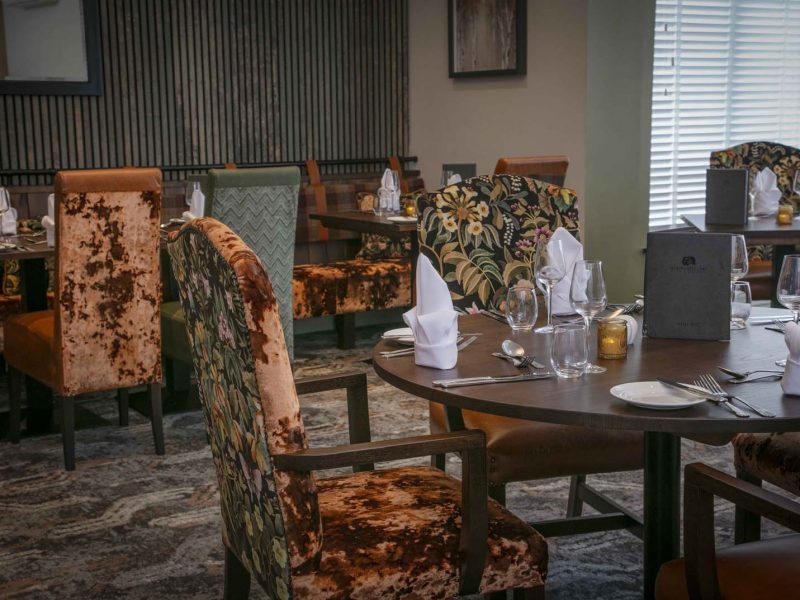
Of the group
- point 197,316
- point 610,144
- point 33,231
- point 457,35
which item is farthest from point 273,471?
point 457,35

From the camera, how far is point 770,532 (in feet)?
11.0

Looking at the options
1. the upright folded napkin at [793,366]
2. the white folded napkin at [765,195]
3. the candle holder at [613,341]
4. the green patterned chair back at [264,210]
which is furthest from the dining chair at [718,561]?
the white folded napkin at [765,195]

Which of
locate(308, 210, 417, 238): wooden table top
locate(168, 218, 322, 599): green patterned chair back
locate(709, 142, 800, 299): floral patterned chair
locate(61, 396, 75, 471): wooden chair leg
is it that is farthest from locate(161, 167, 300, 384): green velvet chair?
locate(709, 142, 800, 299): floral patterned chair

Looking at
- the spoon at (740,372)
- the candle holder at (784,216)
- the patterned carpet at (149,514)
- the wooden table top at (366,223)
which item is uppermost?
the candle holder at (784,216)

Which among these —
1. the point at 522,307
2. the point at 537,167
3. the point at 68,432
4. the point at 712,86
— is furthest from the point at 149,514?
the point at 712,86

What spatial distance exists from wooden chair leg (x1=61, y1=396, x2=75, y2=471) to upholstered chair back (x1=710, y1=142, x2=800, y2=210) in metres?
3.77

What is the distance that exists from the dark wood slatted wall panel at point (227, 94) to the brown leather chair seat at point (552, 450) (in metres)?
4.13

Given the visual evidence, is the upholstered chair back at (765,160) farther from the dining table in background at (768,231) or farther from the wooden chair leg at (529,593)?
the wooden chair leg at (529,593)

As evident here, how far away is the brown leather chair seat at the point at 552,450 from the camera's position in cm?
266

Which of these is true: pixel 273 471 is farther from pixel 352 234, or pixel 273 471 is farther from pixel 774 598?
pixel 352 234

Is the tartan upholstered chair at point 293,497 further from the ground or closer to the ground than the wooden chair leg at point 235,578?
further from the ground

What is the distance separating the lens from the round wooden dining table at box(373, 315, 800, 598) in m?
1.87

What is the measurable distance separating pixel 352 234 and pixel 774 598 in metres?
5.26

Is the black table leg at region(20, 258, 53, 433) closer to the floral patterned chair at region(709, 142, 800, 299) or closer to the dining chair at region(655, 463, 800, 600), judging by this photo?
the dining chair at region(655, 463, 800, 600)
